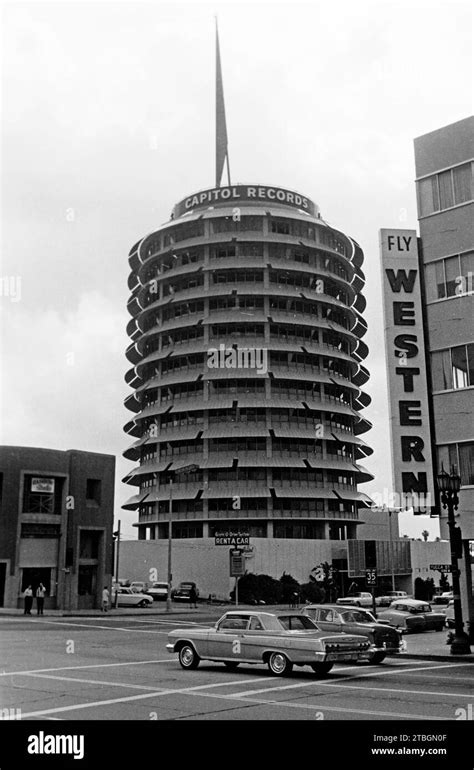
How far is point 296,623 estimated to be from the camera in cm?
1900

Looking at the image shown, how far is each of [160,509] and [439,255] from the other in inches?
2385

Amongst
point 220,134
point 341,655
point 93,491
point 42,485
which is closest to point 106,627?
point 42,485

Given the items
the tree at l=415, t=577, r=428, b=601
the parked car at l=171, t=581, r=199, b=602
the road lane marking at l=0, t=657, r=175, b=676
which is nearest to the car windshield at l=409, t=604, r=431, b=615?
the road lane marking at l=0, t=657, r=175, b=676

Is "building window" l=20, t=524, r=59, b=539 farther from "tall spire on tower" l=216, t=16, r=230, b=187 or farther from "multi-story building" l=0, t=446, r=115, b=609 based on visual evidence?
"tall spire on tower" l=216, t=16, r=230, b=187

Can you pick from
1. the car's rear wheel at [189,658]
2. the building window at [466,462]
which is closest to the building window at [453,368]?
the building window at [466,462]

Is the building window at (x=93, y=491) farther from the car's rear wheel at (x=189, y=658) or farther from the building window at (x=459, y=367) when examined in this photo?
the car's rear wheel at (x=189, y=658)

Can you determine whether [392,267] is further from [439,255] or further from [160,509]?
[160,509]

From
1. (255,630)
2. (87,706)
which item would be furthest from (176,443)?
(87,706)

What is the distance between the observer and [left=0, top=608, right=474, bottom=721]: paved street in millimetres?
12688

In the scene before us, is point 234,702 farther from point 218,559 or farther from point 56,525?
point 218,559

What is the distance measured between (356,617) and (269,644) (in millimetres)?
6805

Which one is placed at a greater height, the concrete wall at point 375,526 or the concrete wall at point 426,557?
the concrete wall at point 375,526

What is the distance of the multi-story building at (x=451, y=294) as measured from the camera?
2631 cm

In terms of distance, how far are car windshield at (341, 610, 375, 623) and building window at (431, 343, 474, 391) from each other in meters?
8.03
